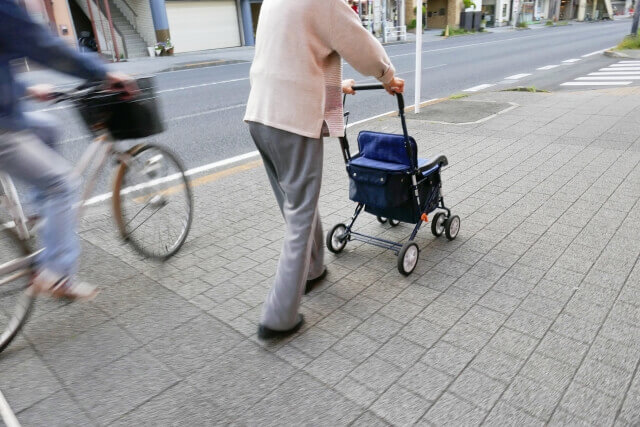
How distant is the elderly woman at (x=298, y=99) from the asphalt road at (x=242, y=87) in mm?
3005

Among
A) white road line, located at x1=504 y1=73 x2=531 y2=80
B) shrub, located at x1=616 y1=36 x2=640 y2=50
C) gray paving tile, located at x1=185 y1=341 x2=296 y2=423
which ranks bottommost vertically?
white road line, located at x1=504 y1=73 x2=531 y2=80

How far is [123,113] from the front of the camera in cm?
299

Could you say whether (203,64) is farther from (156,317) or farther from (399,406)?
(399,406)

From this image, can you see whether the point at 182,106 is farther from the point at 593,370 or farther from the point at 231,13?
the point at 231,13

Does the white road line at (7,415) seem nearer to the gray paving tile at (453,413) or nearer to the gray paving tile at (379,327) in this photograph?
Answer: the gray paving tile at (379,327)

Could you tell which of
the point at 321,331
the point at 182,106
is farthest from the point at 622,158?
the point at 182,106

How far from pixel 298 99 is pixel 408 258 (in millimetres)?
1421

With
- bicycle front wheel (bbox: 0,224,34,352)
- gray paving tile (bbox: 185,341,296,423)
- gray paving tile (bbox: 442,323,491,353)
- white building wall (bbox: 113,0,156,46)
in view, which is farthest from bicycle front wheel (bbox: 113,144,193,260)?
white building wall (bbox: 113,0,156,46)

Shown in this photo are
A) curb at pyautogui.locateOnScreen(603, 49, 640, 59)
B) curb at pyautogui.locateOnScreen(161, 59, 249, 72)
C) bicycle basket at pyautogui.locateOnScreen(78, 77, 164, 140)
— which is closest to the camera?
bicycle basket at pyautogui.locateOnScreen(78, 77, 164, 140)

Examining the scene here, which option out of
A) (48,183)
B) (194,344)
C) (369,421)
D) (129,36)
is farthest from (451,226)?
(129,36)

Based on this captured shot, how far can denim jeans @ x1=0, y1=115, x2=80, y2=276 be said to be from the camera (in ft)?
7.98

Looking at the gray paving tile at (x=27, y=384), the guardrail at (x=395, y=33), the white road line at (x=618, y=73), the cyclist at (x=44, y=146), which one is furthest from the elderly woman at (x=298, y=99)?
the guardrail at (x=395, y=33)

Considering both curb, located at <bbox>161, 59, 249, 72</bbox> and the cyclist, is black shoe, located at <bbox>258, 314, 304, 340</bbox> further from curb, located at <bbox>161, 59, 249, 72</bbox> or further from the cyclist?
curb, located at <bbox>161, 59, 249, 72</bbox>

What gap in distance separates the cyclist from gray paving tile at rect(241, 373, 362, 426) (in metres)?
1.32
